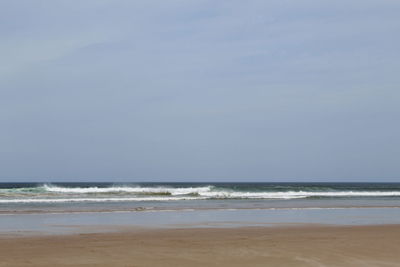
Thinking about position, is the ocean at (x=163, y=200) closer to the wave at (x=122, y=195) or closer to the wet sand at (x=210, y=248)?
the wave at (x=122, y=195)

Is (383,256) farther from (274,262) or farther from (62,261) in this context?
(62,261)

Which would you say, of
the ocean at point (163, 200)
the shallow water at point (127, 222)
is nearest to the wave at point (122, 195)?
the ocean at point (163, 200)

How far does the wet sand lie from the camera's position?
1009 cm

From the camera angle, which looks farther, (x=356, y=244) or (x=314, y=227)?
(x=314, y=227)

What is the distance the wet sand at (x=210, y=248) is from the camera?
10094 millimetres

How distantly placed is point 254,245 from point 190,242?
1612 millimetres

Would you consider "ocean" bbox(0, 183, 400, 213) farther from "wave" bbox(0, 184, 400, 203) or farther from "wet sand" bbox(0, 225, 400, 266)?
"wet sand" bbox(0, 225, 400, 266)

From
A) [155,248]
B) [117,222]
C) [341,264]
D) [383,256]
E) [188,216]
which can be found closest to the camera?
[341,264]

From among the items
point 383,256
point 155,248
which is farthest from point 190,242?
point 383,256

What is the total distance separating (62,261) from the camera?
402 inches

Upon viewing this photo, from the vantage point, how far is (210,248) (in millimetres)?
11758

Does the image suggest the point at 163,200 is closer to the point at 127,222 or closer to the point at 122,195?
the point at 122,195

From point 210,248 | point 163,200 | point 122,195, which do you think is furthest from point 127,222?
point 122,195

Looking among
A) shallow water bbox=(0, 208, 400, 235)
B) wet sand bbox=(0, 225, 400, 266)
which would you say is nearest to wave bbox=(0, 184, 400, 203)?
shallow water bbox=(0, 208, 400, 235)
